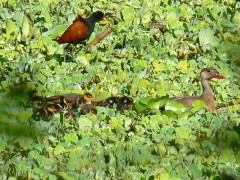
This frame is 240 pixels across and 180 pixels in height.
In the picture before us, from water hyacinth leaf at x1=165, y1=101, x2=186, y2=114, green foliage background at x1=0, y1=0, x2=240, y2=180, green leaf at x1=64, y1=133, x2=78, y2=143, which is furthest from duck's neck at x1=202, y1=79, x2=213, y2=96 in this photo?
green leaf at x1=64, y1=133, x2=78, y2=143

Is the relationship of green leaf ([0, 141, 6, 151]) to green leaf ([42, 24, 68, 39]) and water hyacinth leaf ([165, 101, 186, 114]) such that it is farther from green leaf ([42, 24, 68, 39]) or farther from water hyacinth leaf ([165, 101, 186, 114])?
green leaf ([42, 24, 68, 39])

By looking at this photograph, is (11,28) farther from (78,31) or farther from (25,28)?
(78,31)

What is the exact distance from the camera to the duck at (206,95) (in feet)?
25.9

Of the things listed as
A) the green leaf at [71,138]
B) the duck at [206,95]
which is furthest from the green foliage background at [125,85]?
the duck at [206,95]

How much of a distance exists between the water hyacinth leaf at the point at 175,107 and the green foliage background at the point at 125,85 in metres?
0.09

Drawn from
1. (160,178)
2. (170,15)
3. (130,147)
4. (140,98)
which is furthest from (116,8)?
(160,178)

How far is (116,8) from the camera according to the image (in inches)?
435

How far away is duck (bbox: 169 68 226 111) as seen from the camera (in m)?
7.89

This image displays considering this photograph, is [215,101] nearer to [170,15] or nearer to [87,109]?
[87,109]

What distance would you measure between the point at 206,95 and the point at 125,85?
878mm

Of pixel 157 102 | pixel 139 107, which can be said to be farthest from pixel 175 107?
pixel 139 107

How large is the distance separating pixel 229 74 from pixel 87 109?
6.79ft

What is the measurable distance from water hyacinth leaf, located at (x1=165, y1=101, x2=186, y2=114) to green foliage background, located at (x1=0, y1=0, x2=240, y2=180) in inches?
3.6

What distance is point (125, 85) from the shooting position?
333 inches
